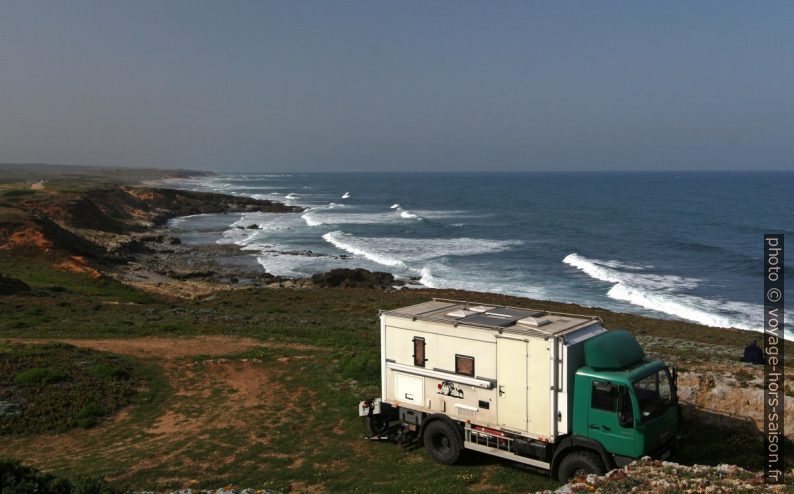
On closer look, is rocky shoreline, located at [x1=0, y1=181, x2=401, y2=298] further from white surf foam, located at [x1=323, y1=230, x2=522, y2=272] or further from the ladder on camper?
the ladder on camper

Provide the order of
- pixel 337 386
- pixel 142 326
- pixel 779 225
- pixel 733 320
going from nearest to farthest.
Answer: pixel 337 386 < pixel 142 326 < pixel 733 320 < pixel 779 225

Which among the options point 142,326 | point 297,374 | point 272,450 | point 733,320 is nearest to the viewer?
point 272,450

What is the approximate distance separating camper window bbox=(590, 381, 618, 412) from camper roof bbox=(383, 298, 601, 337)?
113cm

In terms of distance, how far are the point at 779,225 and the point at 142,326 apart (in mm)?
86575

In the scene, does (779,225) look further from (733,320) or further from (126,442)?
(126,442)

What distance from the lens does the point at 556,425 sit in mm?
11023

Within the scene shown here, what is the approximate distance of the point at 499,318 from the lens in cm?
1245

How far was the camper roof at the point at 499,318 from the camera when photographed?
1154cm

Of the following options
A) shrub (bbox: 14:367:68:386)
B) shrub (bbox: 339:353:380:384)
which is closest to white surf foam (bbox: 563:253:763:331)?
shrub (bbox: 339:353:380:384)

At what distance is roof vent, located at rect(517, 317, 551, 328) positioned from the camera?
11695 millimetres

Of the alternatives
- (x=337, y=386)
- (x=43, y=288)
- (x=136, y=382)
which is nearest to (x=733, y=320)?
(x=337, y=386)

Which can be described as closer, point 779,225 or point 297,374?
point 297,374

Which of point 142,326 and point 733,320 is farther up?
point 142,326

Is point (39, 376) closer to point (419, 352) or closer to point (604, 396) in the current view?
point (419, 352)
